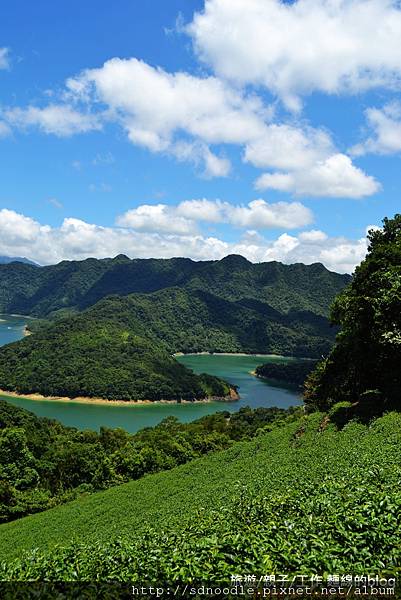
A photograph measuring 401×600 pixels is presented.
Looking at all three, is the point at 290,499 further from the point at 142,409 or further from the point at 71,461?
the point at 142,409

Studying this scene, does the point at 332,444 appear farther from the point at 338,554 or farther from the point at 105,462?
the point at 105,462

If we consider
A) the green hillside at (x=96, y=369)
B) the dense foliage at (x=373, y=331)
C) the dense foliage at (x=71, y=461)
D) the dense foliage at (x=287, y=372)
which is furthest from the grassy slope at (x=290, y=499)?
the dense foliage at (x=287, y=372)

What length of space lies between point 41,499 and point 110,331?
14378 centimetres

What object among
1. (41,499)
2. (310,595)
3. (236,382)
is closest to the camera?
(310,595)

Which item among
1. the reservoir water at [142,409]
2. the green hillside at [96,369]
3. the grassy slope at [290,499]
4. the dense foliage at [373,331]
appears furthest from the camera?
the green hillside at [96,369]

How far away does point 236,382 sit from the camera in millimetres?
161250

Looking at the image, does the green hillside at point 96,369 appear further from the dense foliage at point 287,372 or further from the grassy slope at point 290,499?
the grassy slope at point 290,499

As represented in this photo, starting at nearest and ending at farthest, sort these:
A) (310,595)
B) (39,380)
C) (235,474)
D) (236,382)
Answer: (310,595) < (235,474) < (39,380) < (236,382)

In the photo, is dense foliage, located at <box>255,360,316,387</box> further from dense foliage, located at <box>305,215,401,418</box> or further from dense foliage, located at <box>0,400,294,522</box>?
dense foliage, located at <box>305,215,401,418</box>

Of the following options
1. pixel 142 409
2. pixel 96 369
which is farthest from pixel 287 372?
pixel 96 369

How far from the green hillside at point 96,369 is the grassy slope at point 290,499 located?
104980 millimetres

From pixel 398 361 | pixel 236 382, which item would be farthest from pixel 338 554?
pixel 236 382

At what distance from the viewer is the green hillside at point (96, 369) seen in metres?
133

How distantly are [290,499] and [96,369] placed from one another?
13954cm
